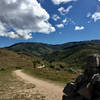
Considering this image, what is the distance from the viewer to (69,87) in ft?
38.7

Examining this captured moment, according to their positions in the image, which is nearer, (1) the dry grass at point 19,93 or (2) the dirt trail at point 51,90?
(2) the dirt trail at point 51,90

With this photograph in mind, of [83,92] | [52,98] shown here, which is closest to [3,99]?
[52,98]

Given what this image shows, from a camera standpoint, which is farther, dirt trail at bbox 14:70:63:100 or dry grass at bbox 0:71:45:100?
dry grass at bbox 0:71:45:100

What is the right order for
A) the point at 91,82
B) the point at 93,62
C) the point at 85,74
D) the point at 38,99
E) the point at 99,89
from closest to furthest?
the point at 99,89 → the point at 91,82 → the point at 93,62 → the point at 85,74 → the point at 38,99

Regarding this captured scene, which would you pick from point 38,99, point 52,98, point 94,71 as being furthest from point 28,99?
point 94,71

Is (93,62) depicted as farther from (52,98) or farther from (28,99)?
(28,99)

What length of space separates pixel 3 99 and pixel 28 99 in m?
3.62

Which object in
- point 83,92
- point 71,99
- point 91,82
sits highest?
point 91,82

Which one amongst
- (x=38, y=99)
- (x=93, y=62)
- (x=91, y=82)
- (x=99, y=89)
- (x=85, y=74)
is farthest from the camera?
(x=38, y=99)

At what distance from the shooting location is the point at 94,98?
9.70 metres

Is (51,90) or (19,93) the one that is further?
(51,90)

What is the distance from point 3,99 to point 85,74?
1214 centimetres

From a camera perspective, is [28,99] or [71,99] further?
[28,99]

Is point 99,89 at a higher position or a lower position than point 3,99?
higher
